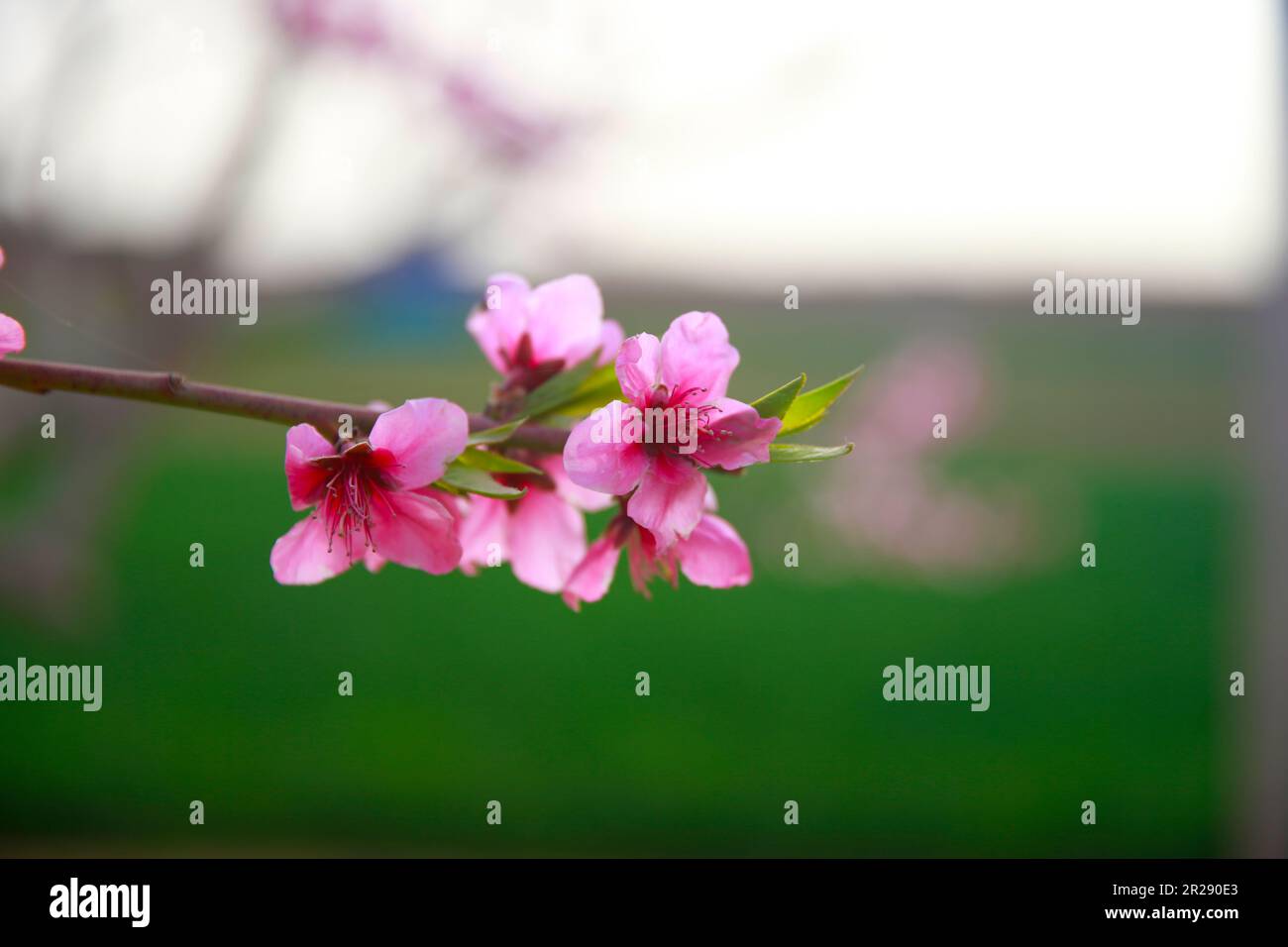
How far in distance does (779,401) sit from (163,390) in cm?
25

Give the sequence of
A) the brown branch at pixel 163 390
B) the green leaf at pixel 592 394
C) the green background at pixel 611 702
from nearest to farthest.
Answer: the brown branch at pixel 163 390, the green leaf at pixel 592 394, the green background at pixel 611 702

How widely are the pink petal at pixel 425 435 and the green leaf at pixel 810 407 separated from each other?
14 cm

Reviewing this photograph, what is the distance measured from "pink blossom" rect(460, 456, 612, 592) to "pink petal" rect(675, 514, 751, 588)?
0.23ft

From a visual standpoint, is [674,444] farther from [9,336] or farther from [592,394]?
[9,336]

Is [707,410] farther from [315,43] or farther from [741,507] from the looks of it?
[741,507]

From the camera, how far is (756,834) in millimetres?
2158

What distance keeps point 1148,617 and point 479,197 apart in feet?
6.34

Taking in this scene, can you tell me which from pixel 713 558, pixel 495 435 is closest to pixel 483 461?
pixel 495 435

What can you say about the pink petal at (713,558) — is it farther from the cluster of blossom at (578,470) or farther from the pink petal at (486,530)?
the pink petal at (486,530)

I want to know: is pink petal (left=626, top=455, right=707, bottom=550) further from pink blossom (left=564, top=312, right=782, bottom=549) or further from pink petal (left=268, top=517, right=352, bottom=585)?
pink petal (left=268, top=517, right=352, bottom=585)

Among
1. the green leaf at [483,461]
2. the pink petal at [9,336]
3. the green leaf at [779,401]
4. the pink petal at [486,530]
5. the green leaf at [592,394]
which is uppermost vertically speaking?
the pink petal at [9,336]

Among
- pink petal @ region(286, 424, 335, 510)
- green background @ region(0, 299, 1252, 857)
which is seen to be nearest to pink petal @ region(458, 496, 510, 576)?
pink petal @ region(286, 424, 335, 510)

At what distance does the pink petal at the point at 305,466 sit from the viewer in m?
0.44

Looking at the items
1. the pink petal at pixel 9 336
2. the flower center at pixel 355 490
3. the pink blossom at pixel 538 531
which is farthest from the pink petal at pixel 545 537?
the pink petal at pixel 9 336
